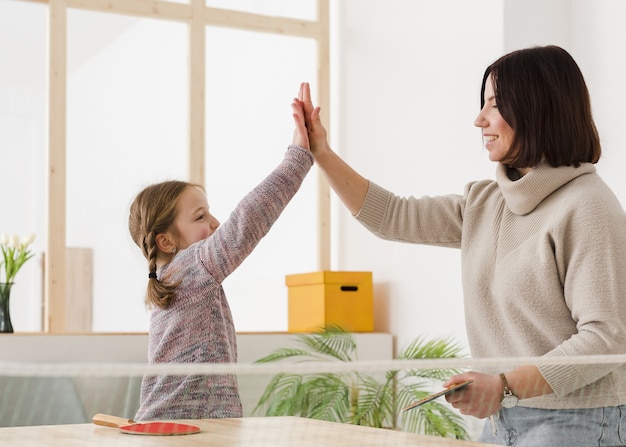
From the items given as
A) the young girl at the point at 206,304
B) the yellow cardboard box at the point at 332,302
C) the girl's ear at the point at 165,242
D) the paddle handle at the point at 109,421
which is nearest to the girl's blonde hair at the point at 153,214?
the girl's ear at the point at 165,242

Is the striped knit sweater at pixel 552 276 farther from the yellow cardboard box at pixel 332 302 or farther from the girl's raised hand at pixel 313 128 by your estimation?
the yellow cardboard box at pixel 332 302

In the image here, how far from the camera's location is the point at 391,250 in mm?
5223

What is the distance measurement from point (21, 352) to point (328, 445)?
3.39 m

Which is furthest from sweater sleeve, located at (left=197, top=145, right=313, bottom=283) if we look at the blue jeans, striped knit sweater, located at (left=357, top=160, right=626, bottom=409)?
the blue jeans

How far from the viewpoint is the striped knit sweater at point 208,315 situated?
6.68ft

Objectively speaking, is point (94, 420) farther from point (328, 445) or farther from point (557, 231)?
point (557, 231)

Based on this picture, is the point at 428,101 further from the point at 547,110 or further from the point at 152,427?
the point at 152,427

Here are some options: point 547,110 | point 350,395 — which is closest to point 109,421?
point 547,110

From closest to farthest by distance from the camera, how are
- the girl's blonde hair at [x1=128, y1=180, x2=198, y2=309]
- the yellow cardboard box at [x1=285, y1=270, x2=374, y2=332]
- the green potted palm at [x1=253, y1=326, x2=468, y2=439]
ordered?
the girl's blonde hair at [x1=128, y1=180, x2=198, y2=309] < the green potted palm at [x1=253, y1=326, x2=468, y2=439] < the yellow cardboard box at [x1=285, y1=270, x2=374, y2=332]

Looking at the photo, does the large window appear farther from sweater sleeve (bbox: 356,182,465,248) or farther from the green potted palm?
sweater sleeve (bbox: 356,182,465,248)

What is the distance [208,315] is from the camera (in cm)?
216

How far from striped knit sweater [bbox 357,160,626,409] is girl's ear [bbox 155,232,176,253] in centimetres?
81

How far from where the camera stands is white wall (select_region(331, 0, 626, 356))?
4.17 meters

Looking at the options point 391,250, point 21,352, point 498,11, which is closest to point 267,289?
point 391,250
